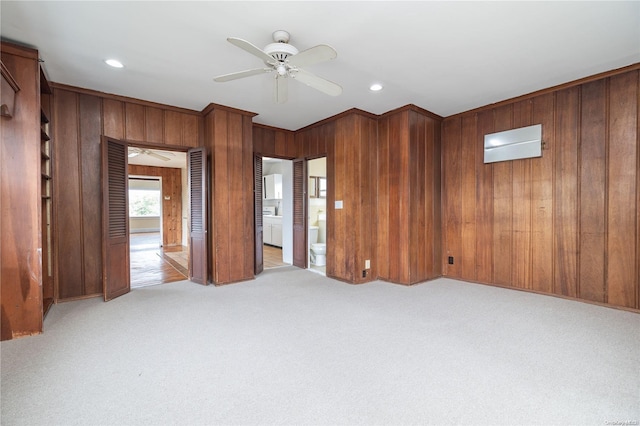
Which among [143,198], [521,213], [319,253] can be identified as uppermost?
[143,198]

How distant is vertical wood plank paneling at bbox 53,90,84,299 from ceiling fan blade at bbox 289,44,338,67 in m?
3.07

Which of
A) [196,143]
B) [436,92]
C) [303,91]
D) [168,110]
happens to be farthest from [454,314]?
[168,110]

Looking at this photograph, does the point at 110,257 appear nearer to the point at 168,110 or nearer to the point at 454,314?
the point at 168,110

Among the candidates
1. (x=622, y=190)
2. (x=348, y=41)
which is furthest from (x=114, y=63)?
(x=622, y=190)

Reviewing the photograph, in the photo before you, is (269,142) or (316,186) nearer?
(269,142)

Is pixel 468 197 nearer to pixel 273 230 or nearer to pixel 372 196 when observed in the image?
pixel 372 196

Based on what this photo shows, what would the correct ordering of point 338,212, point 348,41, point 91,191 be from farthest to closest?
1. point 338,212
2. point 91,191
3. point 348,41

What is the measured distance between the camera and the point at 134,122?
12.8 feet

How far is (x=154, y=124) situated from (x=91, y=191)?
119 centimetres

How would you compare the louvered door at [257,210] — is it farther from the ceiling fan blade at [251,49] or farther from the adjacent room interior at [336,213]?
the ceiling fan blade at [251,49]

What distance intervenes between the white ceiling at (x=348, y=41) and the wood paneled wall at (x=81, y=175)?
25cm

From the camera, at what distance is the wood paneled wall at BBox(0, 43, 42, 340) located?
2467 millimetres

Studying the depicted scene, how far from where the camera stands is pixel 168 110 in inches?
163

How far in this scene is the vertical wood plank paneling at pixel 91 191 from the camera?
→ 3.60 meters
